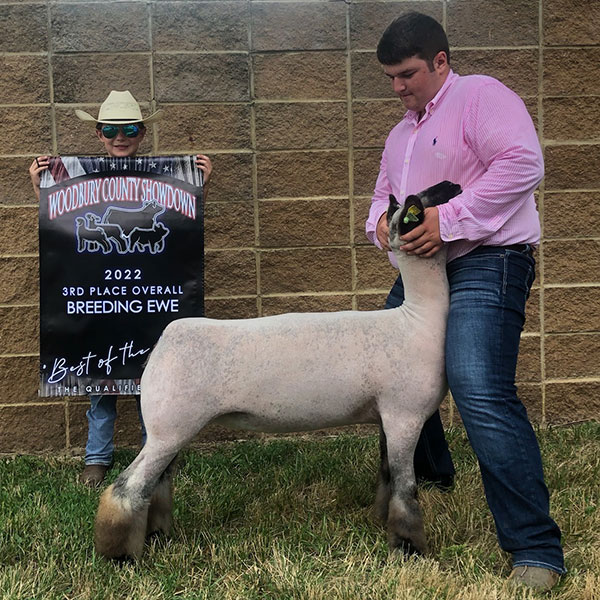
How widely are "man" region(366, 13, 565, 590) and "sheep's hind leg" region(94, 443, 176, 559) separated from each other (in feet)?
3.81

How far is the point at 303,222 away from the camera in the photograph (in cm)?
481

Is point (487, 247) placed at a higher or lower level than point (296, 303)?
higher

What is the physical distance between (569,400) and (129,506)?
3048 millimetres

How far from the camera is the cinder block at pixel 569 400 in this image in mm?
4988

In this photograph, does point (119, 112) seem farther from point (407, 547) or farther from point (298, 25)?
point (407, 547)

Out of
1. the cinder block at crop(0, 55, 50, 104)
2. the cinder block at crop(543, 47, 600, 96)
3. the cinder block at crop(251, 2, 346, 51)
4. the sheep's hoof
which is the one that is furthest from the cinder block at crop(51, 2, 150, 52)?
the sheep's hoof

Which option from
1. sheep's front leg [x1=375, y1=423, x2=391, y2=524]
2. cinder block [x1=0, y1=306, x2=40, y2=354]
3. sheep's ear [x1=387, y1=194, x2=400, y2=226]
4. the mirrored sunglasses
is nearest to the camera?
sheep's ear [x1=387, y1=194, x2=400, y2=226]

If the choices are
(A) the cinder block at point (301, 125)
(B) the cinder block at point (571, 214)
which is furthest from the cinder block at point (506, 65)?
(A) the cinder block at point (301, 125)

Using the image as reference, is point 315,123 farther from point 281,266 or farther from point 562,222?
point 562,222

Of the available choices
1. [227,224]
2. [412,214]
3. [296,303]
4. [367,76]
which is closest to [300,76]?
[367,76]

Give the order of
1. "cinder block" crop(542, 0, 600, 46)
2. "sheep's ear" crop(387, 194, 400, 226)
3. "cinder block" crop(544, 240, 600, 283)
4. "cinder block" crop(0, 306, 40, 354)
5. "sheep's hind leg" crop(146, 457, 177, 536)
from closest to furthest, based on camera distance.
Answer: "sheep's ear" crop(387, 194, 400, 226)
"sheep's hind leg" crop(146, 457, 177, 536)
"cinder block" crop(0, 306, 40, 354)
"cinder block" crop(542, 0, 600, 46)
"cinder block" crop(544, 240, 600, 283)

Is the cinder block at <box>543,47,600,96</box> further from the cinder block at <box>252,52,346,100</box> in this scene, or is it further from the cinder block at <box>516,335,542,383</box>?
the cinder block at <box>516,335,542,383</box>

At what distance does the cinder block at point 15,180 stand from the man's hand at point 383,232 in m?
2.33

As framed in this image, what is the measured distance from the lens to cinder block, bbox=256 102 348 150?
188 inches
